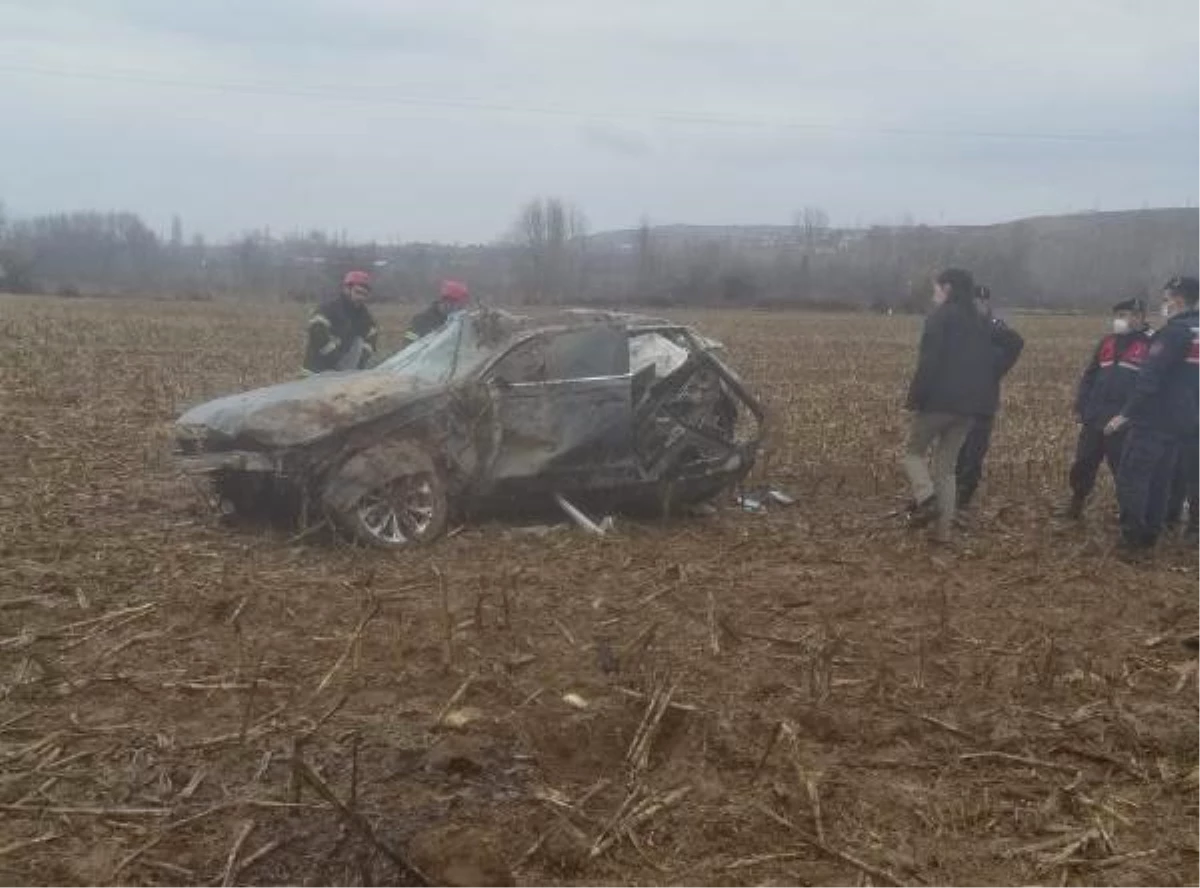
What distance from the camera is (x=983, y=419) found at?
29.4ft

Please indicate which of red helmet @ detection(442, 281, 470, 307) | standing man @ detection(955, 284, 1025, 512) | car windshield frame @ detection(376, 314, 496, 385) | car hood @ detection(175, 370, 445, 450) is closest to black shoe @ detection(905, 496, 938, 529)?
standing man @ detection(955, 284, 1025, 512)

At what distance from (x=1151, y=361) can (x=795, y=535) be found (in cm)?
261

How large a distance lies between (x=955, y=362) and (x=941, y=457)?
694mm

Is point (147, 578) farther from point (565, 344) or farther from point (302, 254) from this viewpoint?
point (302, 254)

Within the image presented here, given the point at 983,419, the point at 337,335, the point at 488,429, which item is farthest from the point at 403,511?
the point at 983,419

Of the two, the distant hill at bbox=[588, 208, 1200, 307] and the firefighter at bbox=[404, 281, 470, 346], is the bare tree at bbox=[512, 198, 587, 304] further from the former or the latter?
the firefighter at bbox=[404, 281, 470, 346]

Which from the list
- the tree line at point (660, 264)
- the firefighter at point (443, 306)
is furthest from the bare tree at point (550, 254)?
the firefighter at point (443, 306)

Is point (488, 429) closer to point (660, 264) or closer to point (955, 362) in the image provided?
point (955, 362)

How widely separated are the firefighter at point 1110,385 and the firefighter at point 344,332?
564cm

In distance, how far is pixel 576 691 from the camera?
519cm

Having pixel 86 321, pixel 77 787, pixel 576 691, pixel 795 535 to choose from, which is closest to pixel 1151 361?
pixel 795 535

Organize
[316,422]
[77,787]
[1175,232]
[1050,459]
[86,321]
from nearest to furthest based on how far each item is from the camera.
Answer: [77,787] < [316,422] < [1050,459] < [86,321] < [1175,232]

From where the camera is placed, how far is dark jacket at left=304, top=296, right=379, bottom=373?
32.0ft

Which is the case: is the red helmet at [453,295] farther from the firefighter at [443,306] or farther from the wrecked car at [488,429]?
the wrecked car at [488,429]
